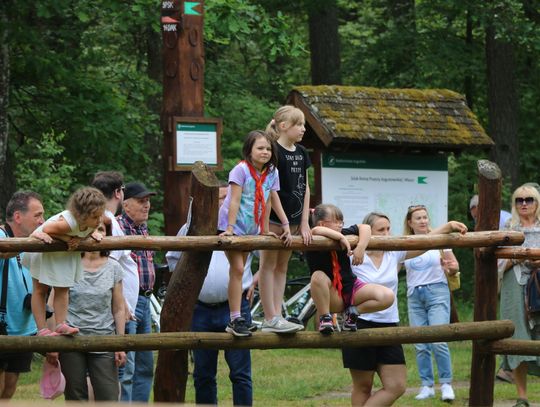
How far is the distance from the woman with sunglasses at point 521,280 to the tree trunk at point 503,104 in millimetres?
9912

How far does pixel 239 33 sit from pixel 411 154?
239cm

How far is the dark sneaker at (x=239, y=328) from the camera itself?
314 inches

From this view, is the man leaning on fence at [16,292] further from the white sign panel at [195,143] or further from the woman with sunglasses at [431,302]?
the woman with sunglasses at [431,302]

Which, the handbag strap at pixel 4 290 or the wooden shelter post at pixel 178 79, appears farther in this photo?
the wooden shelter post at pixel 178 79

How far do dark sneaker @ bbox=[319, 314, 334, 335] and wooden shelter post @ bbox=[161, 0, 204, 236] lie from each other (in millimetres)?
2907

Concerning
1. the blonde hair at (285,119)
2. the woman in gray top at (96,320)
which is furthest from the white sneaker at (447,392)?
the woman in gray top at (96,320)

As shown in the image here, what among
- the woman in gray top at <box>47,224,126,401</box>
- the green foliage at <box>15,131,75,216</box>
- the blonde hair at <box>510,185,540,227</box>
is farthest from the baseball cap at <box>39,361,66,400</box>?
the green foliage at <box>15,131,75,216</box>

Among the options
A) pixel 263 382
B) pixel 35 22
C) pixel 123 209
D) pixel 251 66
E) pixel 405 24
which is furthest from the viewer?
pixel 251 66

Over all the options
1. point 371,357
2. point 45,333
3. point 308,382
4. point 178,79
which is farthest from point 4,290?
point 308,382

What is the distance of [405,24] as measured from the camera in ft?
76.7

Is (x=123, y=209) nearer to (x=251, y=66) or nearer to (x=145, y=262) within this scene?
(x=145, y=262)

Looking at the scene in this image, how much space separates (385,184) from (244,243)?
6.30 meters

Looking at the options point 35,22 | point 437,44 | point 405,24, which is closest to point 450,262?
point 35,22

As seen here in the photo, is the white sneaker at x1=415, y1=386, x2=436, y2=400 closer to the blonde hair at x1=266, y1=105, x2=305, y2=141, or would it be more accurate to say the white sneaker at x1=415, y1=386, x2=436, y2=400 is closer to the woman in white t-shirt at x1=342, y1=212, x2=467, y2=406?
the woman in white t-shirt at x1=342, y1=212, x2=467, y2=406
